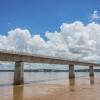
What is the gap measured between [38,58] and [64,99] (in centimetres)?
4285

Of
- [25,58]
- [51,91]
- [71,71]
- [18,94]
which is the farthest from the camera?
[71,71]

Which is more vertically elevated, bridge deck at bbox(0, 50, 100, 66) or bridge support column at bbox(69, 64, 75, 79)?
bridge deck at bbox(0, 50, 100, 66)

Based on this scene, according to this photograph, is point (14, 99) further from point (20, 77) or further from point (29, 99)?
point (20, 77)

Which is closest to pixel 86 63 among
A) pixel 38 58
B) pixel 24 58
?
pixel 38 58

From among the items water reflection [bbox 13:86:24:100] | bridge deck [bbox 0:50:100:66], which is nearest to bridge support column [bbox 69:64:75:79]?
bridge deck [bbox 0:50:100:66]

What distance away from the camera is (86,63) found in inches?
4481

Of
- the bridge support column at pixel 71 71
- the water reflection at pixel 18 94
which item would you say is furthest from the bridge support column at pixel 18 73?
the bridge support column at pixel 71 71

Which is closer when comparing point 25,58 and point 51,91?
point 51,91

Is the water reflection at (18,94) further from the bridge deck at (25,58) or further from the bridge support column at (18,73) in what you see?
the bridge support column at (18,73)

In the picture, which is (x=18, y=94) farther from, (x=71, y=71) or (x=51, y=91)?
(x=71, y=71)

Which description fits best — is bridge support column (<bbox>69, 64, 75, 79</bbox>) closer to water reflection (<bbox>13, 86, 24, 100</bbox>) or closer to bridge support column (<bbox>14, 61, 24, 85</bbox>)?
bridge support column (<bbox>14, 61, 24, 85</bbox>)

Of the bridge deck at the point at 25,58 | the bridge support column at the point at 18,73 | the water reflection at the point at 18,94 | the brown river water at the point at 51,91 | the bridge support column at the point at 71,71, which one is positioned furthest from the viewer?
the bridge support column at the point at 71,71

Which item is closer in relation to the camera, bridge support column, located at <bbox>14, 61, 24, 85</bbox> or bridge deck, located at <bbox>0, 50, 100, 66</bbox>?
bridge deck, located at <bbox>0, 50, 100, 66</bbox>

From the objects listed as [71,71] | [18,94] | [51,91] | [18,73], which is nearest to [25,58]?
[18,73]
